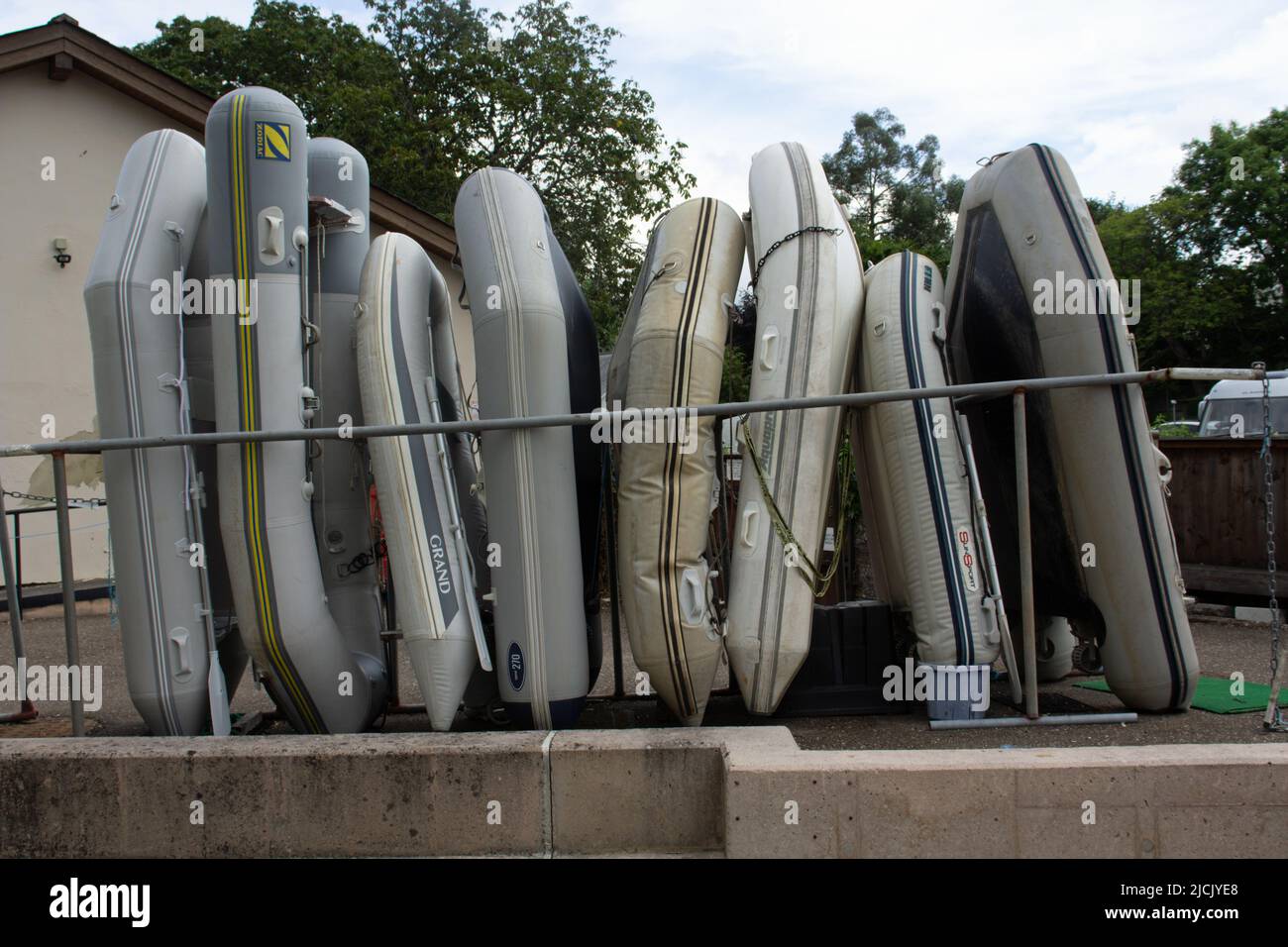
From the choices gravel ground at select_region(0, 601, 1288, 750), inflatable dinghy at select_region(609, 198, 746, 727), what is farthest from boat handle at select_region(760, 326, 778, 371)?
gravel ground at select_region(0, 601, 1288, 750)

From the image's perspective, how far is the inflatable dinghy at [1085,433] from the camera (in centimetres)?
391

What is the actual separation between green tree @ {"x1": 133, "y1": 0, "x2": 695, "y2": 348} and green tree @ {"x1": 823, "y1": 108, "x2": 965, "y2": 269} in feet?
62.3

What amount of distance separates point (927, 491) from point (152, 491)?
300 cm

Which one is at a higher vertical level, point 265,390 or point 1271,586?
point 265,390

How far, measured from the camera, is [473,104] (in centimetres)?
2355

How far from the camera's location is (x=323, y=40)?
24422 mm

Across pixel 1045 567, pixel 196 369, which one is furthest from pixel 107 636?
pixel 1045 567

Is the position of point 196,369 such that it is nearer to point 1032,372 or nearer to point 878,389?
point 878,389

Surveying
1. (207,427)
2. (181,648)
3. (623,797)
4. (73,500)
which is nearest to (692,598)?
(623,797)

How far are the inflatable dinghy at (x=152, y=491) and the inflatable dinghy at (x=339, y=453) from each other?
53 cm

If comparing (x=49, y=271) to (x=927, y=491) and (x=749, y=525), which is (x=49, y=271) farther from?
(x=927, y=491)

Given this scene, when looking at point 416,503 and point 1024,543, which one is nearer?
point 1024,543

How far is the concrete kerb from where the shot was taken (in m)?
3.12

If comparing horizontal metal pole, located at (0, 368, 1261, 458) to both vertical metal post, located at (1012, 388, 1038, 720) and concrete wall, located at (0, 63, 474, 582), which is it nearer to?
vertical metal post, located at (1012, 388, 1038, 720)
